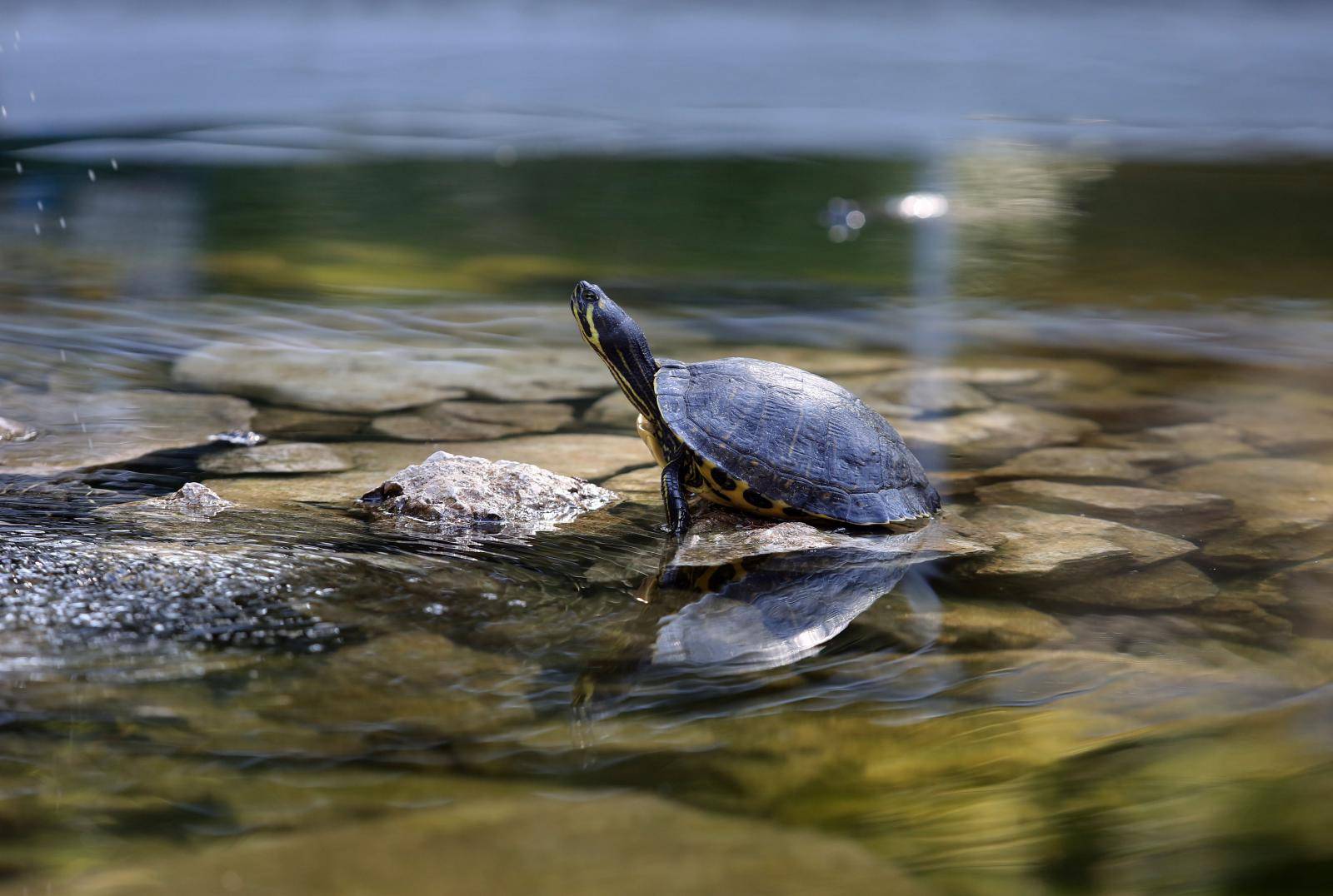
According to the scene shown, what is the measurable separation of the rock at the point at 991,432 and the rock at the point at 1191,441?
5.8 inches

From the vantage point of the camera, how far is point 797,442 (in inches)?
127

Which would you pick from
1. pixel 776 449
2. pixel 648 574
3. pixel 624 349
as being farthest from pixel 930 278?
pixel 648 574

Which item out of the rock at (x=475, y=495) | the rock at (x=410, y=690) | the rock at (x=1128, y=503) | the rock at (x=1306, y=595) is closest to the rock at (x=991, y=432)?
the rock at (x=1128, y=503)

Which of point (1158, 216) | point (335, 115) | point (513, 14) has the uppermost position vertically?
point (513, 14)

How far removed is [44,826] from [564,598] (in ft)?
3.71

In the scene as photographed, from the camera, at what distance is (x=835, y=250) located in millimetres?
7832

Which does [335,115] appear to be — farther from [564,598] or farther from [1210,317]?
[564,598]

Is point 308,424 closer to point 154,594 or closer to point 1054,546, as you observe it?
point 154,594

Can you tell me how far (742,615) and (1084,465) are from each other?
66.2 inches

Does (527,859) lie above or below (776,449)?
below

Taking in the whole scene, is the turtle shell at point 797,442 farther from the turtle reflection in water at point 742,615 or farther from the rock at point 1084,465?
the rock at point 1084,465

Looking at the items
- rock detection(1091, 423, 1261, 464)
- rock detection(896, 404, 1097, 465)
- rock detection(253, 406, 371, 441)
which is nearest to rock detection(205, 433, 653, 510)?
rock detection(253, 406, 371, 441)

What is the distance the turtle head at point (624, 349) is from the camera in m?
3.54

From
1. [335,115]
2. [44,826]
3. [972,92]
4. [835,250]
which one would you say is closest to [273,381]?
[44,826]
